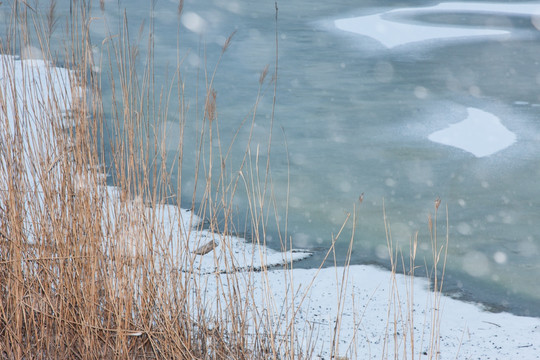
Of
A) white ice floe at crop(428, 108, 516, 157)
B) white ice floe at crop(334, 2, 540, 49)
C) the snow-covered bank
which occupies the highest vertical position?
white ice floe at crop(334, 2, 540, 49)

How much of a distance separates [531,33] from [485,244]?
6.21 m

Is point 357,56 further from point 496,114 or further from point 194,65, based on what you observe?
point 496,114

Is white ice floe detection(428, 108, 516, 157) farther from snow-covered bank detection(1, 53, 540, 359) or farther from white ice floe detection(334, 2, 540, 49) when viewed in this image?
white ice floe detection(334, 2, 540, 49)

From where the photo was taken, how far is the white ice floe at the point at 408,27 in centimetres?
782

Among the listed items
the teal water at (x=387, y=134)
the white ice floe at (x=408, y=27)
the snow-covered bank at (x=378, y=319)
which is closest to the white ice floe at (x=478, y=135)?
the teal water at (x=387, y=134)

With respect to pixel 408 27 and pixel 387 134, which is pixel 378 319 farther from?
pixel 408 27

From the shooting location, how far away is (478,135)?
173 inches

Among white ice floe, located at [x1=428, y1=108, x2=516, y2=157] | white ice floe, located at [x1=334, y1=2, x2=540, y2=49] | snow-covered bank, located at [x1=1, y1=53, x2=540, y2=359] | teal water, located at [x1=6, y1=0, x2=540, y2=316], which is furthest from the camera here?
white ice floe, located at [x1=334, y1=2, x2=540, y2=49]

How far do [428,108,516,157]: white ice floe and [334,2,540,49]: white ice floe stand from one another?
9.49 ft

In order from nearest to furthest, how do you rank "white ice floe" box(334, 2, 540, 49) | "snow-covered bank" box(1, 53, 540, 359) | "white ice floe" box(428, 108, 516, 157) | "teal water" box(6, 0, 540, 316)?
"snow-covered bank" box(1, 53, 540, 359) → "teal water" box(6, 0, 540, 316) → "white ice floe" box(428, 108, 516, 157) → "white ice floe" box(334, 2, 540, 49)

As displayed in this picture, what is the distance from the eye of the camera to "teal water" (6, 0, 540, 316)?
9.35 ft

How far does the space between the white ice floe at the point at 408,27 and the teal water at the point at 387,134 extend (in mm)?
140

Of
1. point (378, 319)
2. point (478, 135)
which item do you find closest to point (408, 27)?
point (478, 135)

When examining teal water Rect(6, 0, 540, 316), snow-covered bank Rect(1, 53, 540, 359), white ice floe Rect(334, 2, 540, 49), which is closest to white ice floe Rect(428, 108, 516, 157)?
teal water Rect(6, 0, 540, 316)
